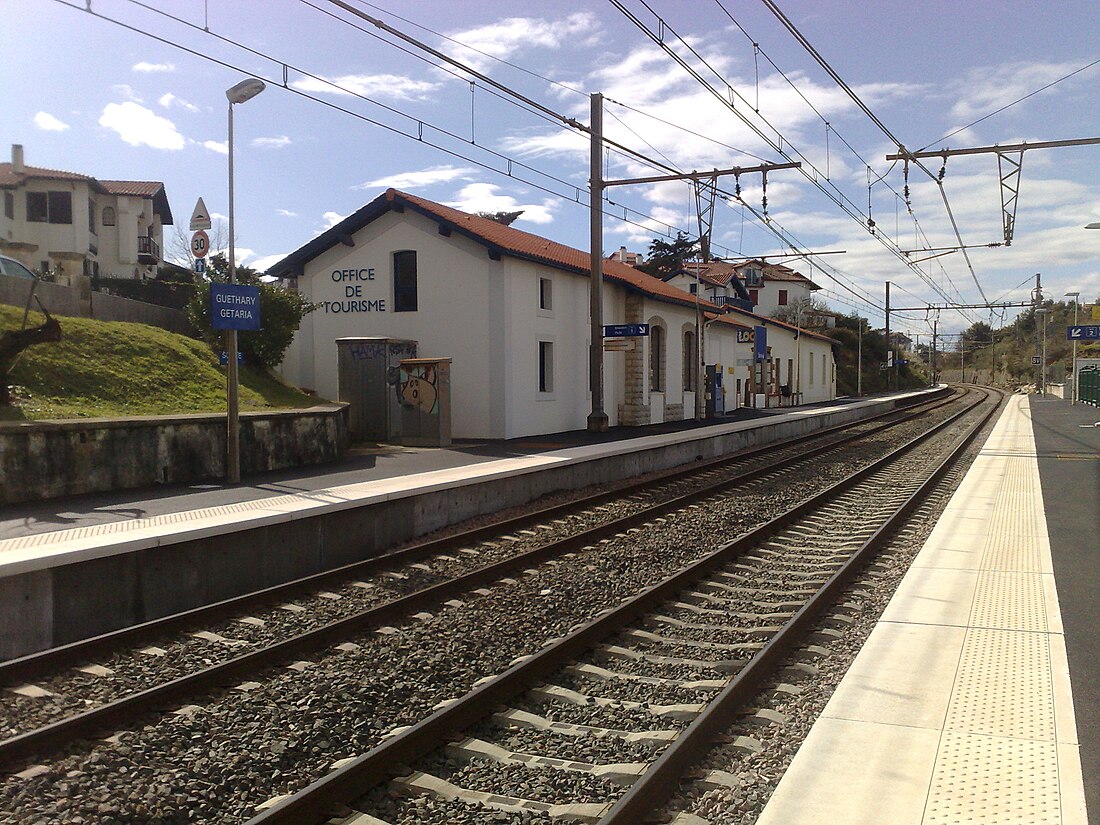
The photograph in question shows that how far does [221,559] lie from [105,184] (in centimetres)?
4523

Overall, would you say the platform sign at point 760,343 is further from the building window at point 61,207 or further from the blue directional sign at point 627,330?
the building window at point 61,207

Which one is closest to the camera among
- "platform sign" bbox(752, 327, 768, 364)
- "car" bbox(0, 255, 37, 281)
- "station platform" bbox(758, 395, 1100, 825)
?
"station platform" bbox(758, 395, 1100, 825)

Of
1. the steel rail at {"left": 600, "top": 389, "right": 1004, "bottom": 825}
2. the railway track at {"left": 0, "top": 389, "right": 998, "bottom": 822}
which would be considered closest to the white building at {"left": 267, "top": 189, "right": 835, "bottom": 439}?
the railway track at {"left": 0, "top": 389, "right": 998, "bottom": 822}

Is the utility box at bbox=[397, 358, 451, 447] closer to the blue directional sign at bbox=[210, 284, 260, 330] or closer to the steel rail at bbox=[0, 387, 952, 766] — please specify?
the blue directional sign at bbox=[210, 284, 260, 330]

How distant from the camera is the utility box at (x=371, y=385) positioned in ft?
68.6

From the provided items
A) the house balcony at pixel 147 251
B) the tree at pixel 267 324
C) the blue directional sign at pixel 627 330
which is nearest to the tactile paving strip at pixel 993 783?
the blue directional sign at pixel 627 330

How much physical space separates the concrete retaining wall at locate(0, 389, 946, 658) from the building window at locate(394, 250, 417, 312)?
10.3 m

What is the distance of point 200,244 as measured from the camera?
13.0 m

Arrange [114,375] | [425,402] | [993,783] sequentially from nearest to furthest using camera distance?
[993,783]
[114,375]
[425,402]

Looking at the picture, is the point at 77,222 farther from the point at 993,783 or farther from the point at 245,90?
the point at 993,783

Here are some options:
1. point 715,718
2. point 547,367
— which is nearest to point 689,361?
point 547,367

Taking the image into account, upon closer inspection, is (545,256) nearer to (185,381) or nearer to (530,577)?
(185,381)

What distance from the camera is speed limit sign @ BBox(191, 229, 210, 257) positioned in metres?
12.9

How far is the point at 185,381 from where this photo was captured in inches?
709
